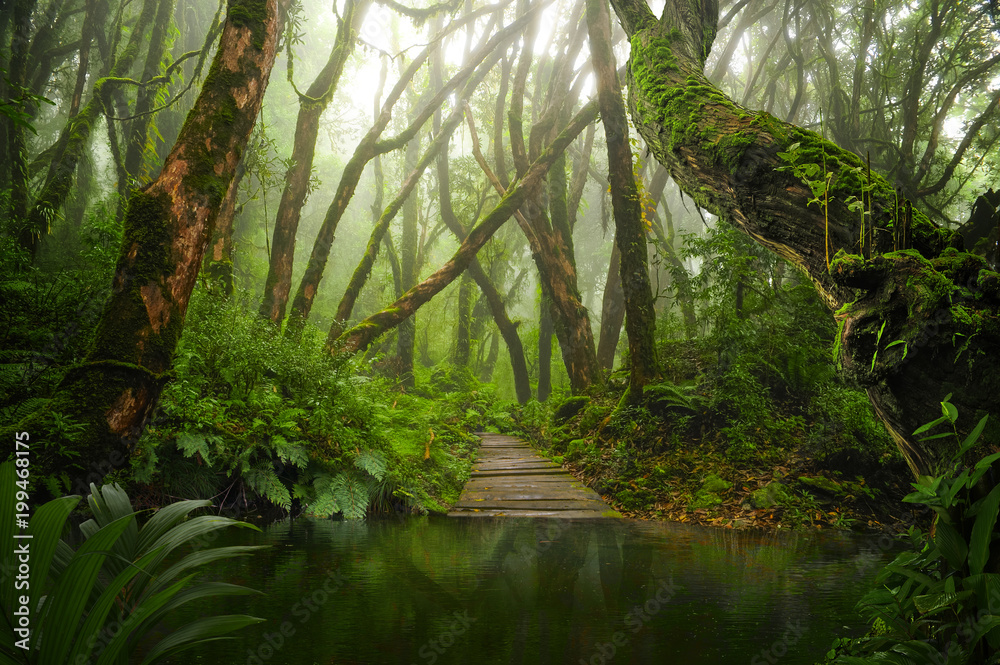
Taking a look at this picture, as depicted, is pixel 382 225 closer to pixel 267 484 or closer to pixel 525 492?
pixel 525 492

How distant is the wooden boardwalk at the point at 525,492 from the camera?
21.5ft

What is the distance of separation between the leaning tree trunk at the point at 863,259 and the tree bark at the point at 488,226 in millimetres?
8794

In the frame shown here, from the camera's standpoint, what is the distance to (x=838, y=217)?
295 centimetres

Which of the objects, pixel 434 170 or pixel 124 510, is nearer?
pixel 124 510

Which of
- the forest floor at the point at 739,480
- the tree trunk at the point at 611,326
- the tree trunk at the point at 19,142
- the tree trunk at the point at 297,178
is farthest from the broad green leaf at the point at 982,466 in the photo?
the tree trunk at the point at 611,326

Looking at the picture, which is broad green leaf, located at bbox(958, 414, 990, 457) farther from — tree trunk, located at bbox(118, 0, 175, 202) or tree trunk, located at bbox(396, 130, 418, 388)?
tree trunk, located at bbox(396, 130, 418, 388)

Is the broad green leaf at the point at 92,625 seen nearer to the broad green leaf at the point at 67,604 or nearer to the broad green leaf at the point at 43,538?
the broad green leaf at the point at 67,604

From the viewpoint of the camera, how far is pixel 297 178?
11.1 meters

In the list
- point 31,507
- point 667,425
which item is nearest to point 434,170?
point 667,425

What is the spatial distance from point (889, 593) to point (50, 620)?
9.56 feet

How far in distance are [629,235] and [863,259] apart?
6936mm

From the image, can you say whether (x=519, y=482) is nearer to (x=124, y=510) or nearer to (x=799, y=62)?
(x=124, y=510)

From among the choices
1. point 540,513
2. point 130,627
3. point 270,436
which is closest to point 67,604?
point 130,627

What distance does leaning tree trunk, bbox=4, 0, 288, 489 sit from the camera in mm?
3658
